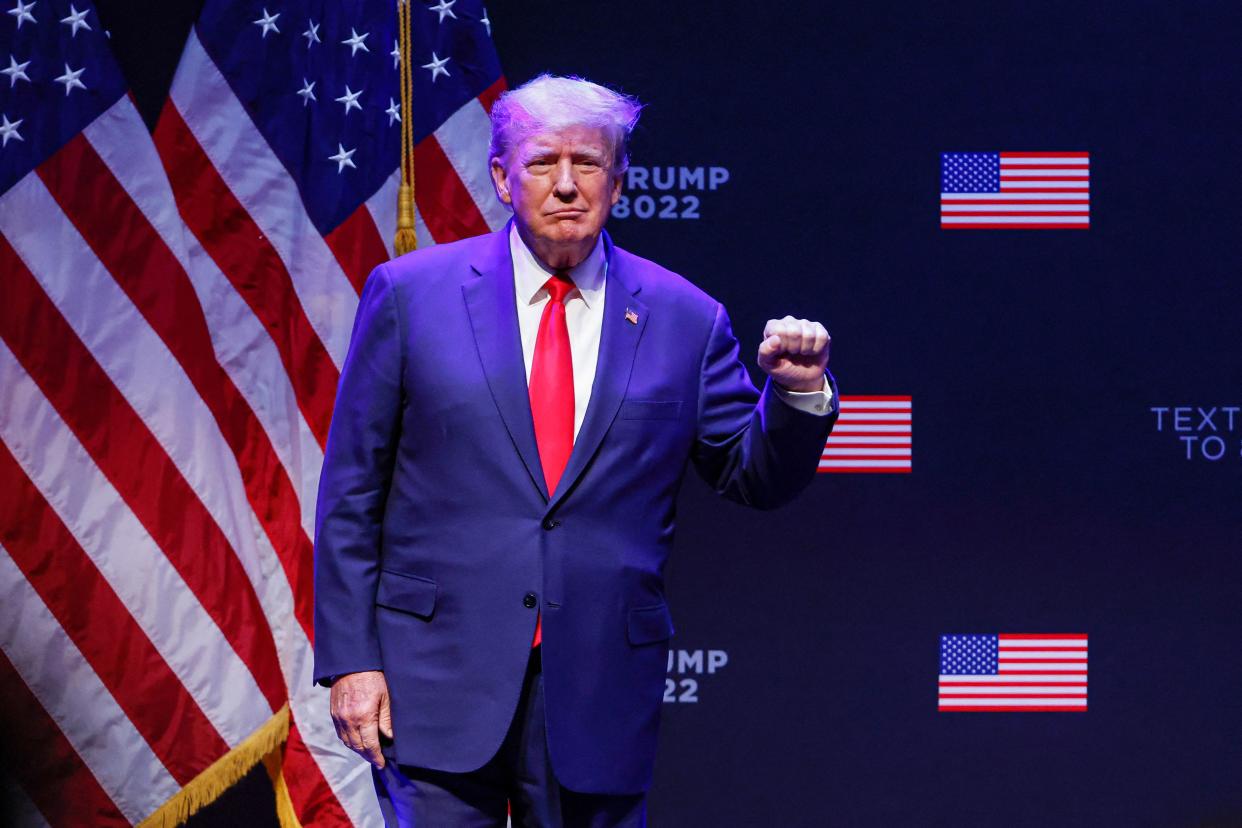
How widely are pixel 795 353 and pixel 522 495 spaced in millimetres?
444

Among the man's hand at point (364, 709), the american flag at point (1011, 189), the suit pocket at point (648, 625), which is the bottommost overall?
the man's hand at point (364, 709)

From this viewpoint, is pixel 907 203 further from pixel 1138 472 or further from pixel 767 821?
pixel 767 821

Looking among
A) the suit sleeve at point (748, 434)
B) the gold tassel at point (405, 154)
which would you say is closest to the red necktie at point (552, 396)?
the suit sleeve at point (748, 434)

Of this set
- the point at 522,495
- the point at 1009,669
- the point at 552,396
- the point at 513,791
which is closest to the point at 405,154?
the point at 552,396

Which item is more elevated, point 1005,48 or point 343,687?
point 1005,48

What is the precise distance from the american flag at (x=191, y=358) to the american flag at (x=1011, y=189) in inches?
45.9

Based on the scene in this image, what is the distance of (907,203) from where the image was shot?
3516 millimetres

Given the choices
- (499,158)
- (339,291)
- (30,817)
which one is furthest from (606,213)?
(30,817)

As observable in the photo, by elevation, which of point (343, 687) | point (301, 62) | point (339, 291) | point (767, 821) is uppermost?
point (301, 62)

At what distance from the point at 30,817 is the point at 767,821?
5.78ft

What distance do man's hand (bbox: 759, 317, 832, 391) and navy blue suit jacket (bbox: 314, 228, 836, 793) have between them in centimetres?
5

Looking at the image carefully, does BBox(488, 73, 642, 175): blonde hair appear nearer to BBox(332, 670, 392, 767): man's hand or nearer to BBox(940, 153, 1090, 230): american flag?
BBox(332, 670, 392, 767): man's hand

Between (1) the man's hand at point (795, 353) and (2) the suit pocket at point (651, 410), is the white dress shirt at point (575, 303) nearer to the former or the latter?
(2) the suit pocket at point (651, 410)

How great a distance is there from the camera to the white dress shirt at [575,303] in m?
2.11
